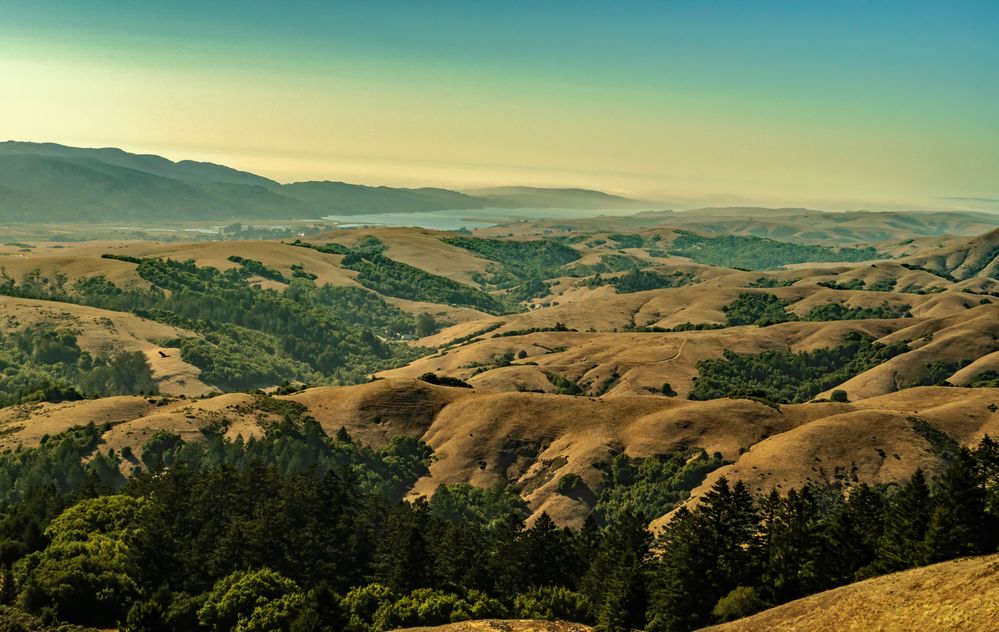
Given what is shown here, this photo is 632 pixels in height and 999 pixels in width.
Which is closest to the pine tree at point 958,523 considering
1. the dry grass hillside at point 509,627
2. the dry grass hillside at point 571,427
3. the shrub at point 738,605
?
the shrub at point 738,605

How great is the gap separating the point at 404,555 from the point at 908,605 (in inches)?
1404

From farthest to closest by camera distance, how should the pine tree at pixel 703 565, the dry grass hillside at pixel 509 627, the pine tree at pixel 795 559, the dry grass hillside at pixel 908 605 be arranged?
the pine tree at pixel 795 559 → the pine tree at pixel 703 565 → the dry grass hillside at pixel 509 627 → the dry grass hillside at pixel 908 605

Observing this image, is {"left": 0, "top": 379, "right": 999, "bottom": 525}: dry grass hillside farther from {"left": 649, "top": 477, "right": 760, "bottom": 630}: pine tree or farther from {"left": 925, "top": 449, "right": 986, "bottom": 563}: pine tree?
{"left": 925, "top": 449, "right": 986, "bottom": 563}: pine tree

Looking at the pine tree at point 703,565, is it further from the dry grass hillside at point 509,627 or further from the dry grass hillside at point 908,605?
the dry grass hillside at point 908,605

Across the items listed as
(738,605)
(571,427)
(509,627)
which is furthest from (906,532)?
(571,427)

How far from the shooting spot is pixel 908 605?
41.2 metres

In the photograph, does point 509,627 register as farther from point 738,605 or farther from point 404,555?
point 404,555

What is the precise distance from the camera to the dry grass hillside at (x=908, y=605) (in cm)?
3838

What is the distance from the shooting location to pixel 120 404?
471 feet

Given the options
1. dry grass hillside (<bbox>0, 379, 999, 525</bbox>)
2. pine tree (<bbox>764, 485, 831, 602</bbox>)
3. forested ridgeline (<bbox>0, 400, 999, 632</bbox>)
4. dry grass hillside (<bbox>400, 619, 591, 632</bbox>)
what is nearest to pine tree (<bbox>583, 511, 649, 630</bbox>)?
forested ridgeline (<bbox>0, 400, 999, 632</bbox>)

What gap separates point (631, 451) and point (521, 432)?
16.6 metres

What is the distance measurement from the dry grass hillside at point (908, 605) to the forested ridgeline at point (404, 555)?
7822 mm

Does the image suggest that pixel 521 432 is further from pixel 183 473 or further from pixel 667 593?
pixel 667 593

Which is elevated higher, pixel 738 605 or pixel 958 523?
pixel 958 523
